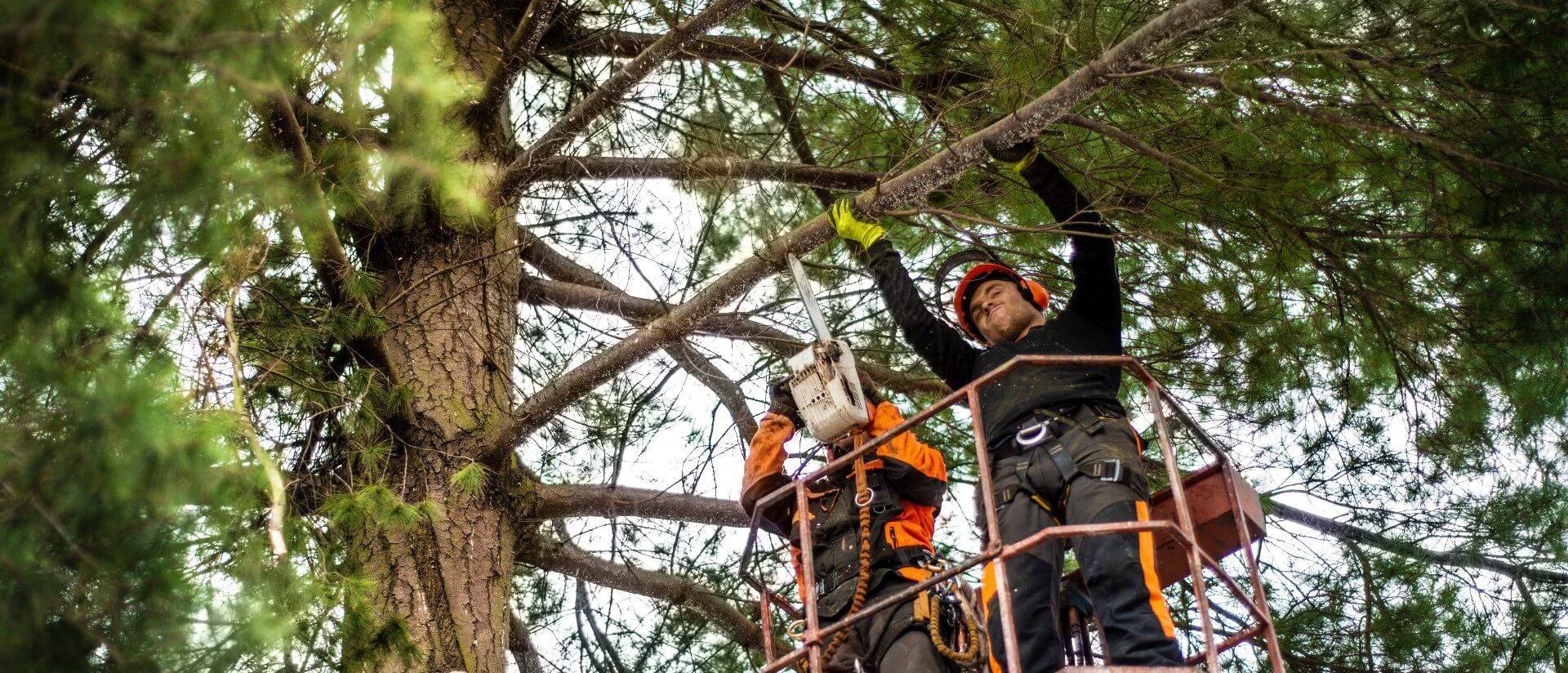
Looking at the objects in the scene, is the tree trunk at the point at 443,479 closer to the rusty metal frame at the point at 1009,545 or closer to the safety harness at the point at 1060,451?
the rusty metal frame at the point at 1009,545

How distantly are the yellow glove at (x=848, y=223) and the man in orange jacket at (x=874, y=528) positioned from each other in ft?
1.86

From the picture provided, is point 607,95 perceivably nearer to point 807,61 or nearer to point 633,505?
point 807,61

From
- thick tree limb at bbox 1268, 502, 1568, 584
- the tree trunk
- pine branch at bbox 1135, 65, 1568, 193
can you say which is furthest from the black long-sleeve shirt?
thick tree limb at bbox 1268, 502, 1568, 584

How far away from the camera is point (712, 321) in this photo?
19.1 ft

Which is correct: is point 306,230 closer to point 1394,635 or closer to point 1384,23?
point 1384,23

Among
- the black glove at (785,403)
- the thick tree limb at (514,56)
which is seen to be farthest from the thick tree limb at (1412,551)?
the thick tree limb at (514,56)

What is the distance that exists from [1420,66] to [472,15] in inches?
152

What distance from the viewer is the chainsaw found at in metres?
4.77

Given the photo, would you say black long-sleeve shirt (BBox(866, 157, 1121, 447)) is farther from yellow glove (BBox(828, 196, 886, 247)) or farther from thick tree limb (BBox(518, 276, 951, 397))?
thick tree limb (BBox(518, 276, 951, 397))

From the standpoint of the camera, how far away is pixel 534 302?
6.56 meters

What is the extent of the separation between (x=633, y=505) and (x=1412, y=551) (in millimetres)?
3409

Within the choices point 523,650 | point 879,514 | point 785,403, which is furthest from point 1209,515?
point 523,650

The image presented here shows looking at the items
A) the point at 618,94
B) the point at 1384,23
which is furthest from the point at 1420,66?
the point at 618,94

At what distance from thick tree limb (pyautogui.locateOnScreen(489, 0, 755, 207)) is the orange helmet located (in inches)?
47.8
